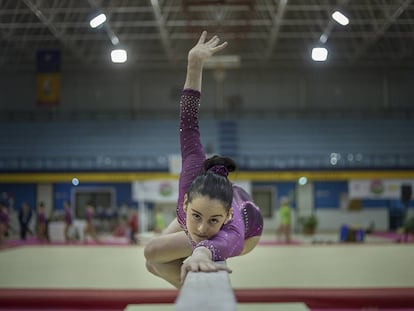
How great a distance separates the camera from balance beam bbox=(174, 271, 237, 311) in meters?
1.14

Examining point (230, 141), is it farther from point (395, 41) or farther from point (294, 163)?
point (395, 41)

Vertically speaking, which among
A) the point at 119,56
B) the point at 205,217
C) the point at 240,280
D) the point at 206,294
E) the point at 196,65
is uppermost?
the point at 119,56

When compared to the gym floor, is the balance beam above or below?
above

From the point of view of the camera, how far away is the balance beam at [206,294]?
114 cm

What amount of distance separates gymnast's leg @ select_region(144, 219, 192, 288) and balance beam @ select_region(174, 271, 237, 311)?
959 mm

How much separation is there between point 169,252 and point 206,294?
1.23 meters

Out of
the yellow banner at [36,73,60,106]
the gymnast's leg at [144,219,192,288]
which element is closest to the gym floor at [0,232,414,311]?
the gymnast's leg at [144,219,192,288]

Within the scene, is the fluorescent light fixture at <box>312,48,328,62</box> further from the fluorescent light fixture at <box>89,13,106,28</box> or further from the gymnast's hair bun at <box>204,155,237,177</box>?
the gymnast's hair bun at <box>204,155,237,177</box>

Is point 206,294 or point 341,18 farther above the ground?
point 341,18

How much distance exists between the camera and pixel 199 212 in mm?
1785

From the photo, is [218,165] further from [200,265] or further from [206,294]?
[206,294]

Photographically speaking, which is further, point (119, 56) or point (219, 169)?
point (119, 56)

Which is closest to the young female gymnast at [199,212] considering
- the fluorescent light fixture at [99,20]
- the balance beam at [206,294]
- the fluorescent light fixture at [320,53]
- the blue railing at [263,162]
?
the balance beam at [206,294]

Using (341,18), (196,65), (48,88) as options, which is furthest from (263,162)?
(196,65)
